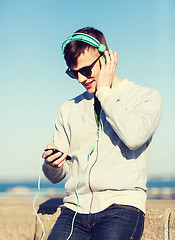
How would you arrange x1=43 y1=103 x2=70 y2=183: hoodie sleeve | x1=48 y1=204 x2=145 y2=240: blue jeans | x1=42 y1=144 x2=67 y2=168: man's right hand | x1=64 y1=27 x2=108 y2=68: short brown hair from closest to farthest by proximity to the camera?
x1=48 y1=204 x2=145 y2=240: blue jeans → x1=42 y1=144 x2=67 y2=168: man's right hand → x1=64 y1=27 x2=108 y2=68: short brown hair → x1=43 y1=103 x2=70 y2=183: hoodie sleeve

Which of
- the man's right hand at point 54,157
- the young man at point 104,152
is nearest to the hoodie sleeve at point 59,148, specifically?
the young man at point 104,152

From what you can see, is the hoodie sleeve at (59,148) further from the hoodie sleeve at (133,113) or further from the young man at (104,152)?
the hoodie sleeve at (133,113)

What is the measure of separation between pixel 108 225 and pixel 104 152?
52cm

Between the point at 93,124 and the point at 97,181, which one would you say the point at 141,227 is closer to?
the point at 97,181

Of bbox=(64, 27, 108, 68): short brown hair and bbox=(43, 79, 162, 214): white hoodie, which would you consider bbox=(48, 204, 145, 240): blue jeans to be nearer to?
bbox=(43, 79, 162, 214): white hoodie

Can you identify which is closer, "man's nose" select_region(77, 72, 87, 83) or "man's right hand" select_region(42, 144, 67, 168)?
"man's right hand" select_region(42, 144, 67, 168)

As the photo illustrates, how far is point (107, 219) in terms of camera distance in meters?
2.33

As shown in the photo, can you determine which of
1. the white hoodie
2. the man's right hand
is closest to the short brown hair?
the white hoodie

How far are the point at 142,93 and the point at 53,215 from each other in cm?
148

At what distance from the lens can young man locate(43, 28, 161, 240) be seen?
233 cm

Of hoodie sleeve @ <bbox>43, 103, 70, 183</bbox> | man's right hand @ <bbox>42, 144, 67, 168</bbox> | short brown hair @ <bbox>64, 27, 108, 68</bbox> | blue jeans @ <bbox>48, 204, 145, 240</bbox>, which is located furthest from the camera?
hoodie sleeve @ <bbox>43, 103, 70, 183</bbox>

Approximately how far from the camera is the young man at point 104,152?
2.33 metres

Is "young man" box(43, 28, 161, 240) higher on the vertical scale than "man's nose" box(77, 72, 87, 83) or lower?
lower

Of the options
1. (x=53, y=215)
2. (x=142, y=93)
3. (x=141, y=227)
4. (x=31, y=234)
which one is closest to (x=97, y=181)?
(x=141, y=227)
